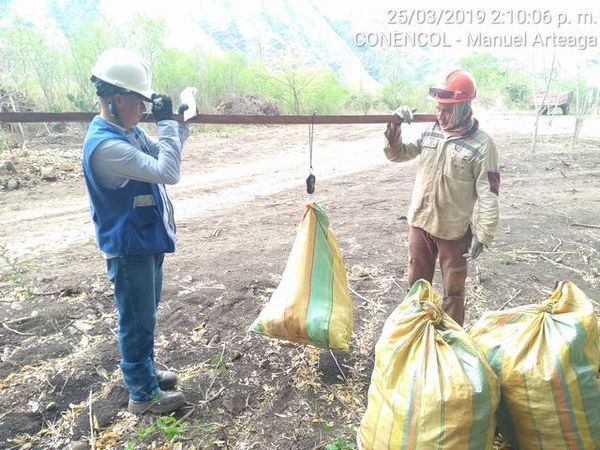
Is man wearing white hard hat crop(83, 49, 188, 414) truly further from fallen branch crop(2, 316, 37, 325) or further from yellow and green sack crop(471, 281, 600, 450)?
yellow and green sack crop(471, 281, 600, 450)

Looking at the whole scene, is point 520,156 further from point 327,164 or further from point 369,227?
point 369,227

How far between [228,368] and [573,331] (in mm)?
1784

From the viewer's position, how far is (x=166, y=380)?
2357 mm

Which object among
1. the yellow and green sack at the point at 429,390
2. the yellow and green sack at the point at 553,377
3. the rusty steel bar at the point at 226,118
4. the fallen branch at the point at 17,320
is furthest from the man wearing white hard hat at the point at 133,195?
the yellow and green sack at the point at 553,377

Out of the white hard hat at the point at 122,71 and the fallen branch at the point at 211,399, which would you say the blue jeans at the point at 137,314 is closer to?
the fallen branch at the point at 211,399

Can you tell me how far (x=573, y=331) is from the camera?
5.31ft

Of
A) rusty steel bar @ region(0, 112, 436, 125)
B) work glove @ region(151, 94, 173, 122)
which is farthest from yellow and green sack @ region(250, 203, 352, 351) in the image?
work glove @ region(151, 94, 173, 122)

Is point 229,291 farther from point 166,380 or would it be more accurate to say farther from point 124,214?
point 124,214

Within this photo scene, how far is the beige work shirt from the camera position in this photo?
7.70 feet

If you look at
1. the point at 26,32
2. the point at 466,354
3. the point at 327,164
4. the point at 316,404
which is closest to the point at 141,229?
the point at 316,404

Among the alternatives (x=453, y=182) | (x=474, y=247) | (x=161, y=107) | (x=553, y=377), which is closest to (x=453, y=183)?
(x=453, y=182)

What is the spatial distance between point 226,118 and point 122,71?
1.59ft

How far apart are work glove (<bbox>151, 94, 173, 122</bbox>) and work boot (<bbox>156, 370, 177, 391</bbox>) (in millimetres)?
1382

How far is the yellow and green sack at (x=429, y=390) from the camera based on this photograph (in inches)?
59.4
